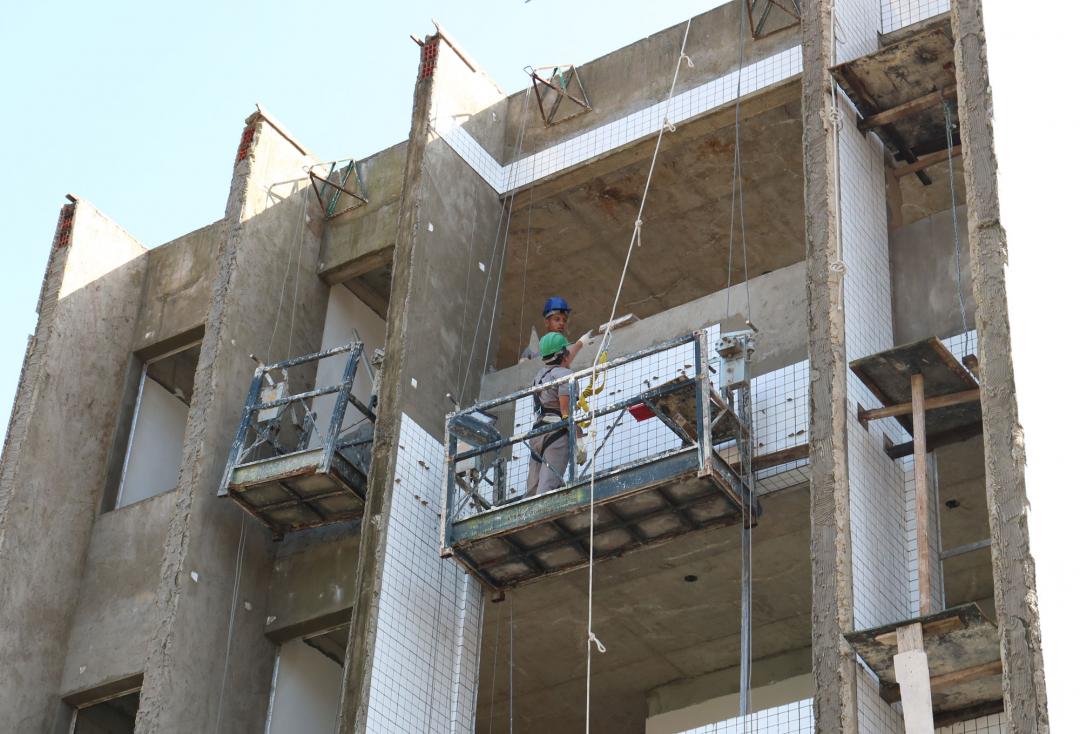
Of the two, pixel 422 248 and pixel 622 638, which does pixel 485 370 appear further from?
pixel 622 638

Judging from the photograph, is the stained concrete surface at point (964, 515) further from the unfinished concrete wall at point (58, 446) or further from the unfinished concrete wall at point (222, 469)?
the unfinished concrete wall at point (58, 446)

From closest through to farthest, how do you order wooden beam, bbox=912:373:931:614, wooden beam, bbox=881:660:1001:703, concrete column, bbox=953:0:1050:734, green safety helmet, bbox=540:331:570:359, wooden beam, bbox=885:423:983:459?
concrete column, bbox=953:0:1050:734, wooden beam, bbox=881:660:1001:703, wooden beam, bbox=912:373:931:614, wooden beam, bbox=885:423:983:459, green safety helmet, bbox=540:331:570:359

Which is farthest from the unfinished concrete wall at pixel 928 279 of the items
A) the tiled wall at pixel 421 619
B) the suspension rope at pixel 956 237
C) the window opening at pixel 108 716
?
the window opening at pixel 108 716

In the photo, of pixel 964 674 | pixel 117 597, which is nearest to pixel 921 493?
pixel 964 674

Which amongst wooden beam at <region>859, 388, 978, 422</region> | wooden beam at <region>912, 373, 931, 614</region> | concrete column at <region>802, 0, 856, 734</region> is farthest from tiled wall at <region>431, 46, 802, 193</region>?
wooden beam at <region>912, 373, 931, 614</region>

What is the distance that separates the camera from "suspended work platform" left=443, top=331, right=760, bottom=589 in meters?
16.2

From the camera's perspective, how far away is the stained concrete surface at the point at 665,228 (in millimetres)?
20750

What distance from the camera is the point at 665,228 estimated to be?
22453 mm

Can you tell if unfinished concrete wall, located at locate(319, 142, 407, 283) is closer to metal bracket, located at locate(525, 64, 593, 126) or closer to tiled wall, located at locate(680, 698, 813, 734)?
metal bracket, located at locate(525, 64, 593, 126)

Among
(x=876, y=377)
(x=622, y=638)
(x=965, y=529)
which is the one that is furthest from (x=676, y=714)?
(x=876, y=377)

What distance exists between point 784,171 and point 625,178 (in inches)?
73.4

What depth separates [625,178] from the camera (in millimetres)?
21172

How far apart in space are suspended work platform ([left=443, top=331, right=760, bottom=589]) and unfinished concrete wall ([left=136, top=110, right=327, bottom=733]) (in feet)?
9.12

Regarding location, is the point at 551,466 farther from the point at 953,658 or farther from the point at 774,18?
the point at 774,18
